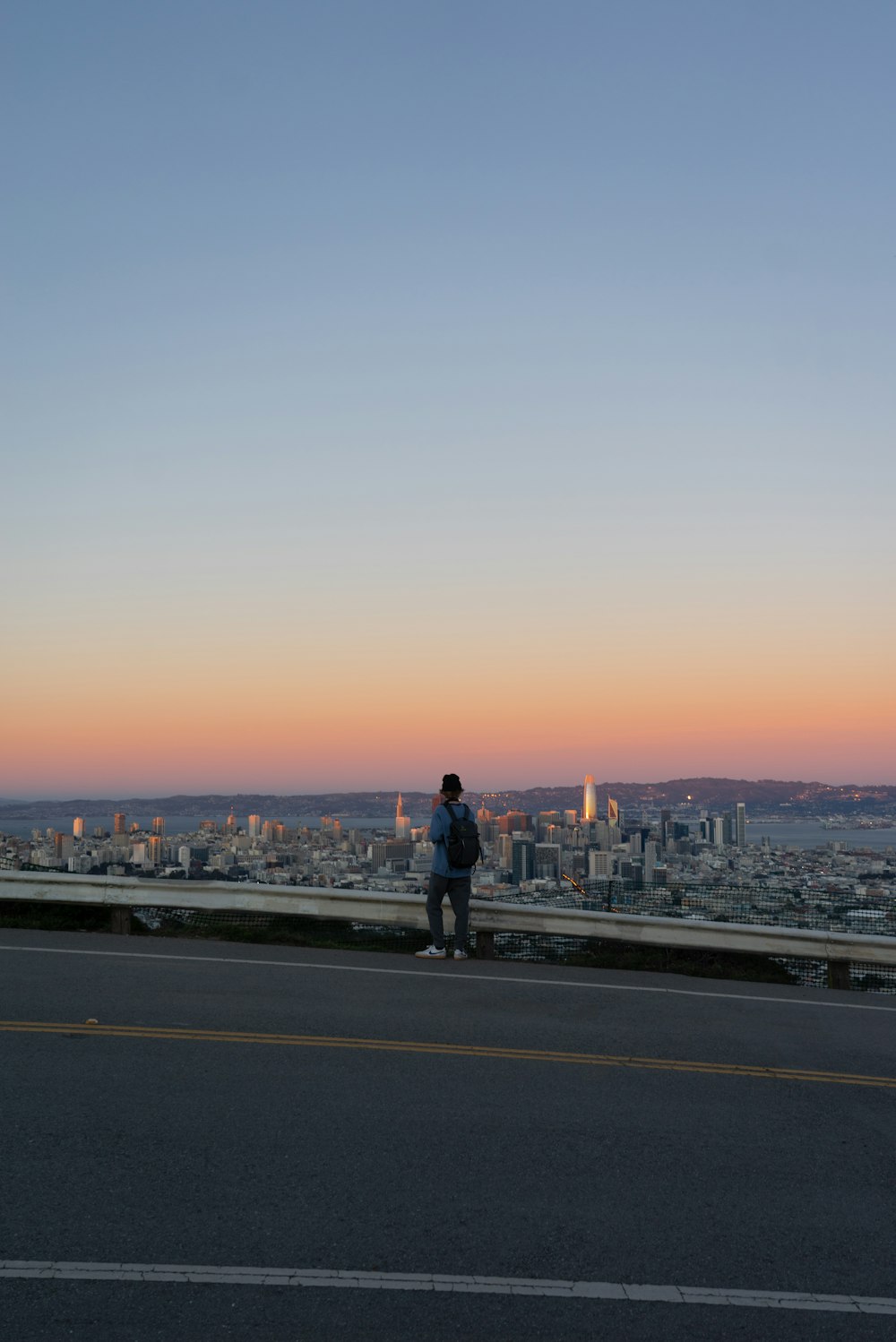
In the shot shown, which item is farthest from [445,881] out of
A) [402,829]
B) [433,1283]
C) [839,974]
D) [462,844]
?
[402,829]

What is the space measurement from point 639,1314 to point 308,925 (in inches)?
402

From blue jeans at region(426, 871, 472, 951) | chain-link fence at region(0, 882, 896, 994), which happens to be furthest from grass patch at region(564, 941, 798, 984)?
blue jeans at region(426, 871, 472, 951)

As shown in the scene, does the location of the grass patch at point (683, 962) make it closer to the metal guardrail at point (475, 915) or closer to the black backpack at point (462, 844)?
the metal guardrail at point (475, 915)

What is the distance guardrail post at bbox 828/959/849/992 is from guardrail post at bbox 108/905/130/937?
8.01 meters

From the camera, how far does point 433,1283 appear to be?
467 centimetres

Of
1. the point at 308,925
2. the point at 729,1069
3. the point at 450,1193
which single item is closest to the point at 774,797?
the point at 308,925

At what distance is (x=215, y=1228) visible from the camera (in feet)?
16.7

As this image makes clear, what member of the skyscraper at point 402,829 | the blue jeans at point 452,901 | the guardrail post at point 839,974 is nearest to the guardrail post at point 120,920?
the blue jeans at point 452,901

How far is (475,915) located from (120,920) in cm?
425

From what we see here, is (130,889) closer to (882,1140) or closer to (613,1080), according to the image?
(613,1080)

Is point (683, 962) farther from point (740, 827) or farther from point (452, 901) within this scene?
point (740, 827)

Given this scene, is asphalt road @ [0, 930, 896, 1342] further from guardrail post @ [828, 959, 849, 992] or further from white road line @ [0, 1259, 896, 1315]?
guardrail post @ [828, 959, 849, 992]

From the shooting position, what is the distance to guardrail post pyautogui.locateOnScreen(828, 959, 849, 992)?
1245 cm

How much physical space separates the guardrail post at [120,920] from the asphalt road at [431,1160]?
3187 millimetres
